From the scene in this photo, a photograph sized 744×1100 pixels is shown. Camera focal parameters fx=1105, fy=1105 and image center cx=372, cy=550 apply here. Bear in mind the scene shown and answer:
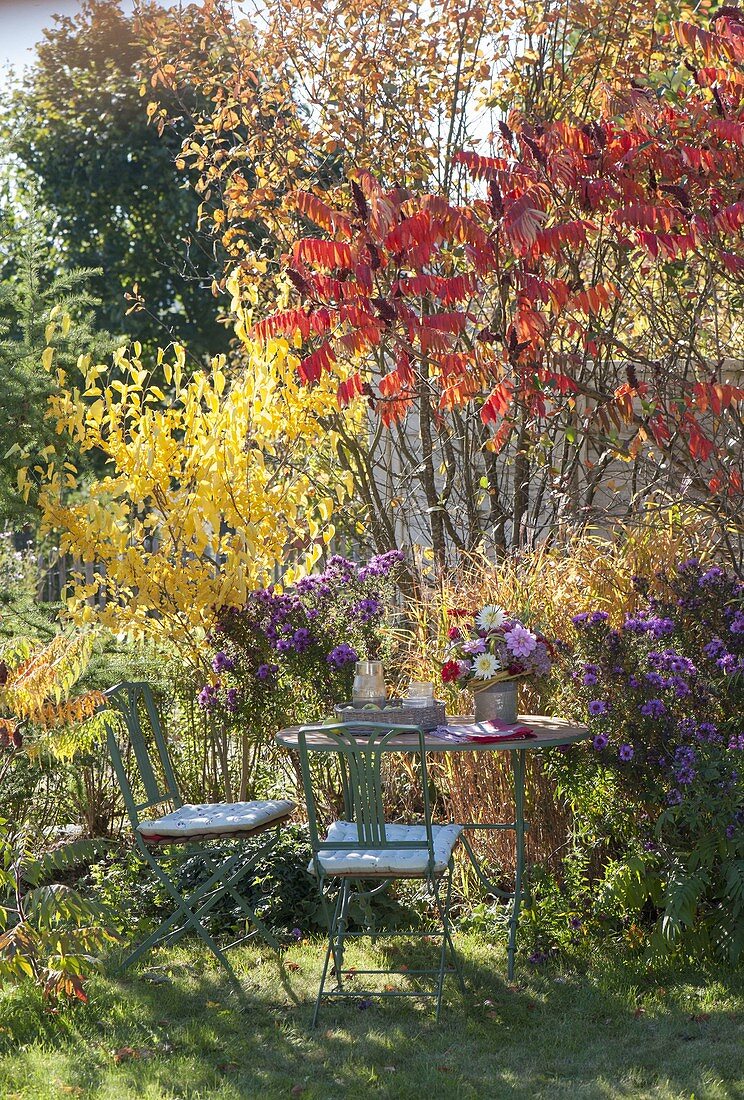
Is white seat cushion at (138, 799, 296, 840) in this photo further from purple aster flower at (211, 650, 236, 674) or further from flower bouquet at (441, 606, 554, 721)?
purple aster flower at (211, 650, 236, 674)

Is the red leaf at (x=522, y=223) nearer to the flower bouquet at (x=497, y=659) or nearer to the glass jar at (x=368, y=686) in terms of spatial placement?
the flower bouquet at (x=497, y=659)

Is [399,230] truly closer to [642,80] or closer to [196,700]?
[642,80]

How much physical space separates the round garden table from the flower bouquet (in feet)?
0.53

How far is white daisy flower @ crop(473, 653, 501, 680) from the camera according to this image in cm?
455

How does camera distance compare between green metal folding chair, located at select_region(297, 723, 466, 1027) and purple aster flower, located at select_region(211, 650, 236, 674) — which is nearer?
green metal folding chair, located at select_region(297, 723, 466, 1027)

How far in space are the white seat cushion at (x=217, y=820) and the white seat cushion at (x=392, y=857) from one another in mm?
340

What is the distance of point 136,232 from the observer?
16.7 m

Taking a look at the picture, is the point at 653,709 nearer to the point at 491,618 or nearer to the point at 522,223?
the point at 491,618

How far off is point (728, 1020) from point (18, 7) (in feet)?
13.1

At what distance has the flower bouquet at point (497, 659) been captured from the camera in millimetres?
4547

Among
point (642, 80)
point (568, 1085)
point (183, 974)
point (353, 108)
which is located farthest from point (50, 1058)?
point (353, 108)

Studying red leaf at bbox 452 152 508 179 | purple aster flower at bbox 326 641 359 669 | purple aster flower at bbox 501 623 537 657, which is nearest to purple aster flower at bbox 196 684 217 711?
purple aster flower at bbox 326 641 359 669

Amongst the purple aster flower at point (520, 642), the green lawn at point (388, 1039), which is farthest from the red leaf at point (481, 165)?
the green lawn at point (388, 1039)

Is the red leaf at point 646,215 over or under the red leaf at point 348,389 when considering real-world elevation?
over
